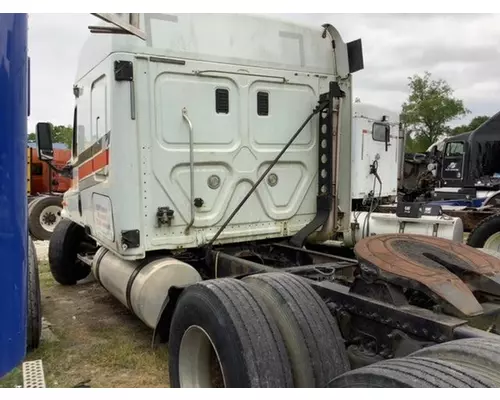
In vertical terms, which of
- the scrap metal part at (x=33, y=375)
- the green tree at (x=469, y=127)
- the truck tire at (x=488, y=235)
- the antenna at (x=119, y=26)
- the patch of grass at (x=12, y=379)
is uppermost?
the green tree at (x=469, y=127)

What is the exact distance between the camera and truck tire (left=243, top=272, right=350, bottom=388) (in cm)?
249

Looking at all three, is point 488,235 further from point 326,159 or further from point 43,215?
point 43,215

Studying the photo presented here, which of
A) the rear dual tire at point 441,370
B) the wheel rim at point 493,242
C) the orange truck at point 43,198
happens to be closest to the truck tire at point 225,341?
the rear dual tire at point 441,370

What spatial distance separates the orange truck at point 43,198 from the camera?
39.3 ft

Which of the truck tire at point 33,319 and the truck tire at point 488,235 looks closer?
the truck tire at point 33,319

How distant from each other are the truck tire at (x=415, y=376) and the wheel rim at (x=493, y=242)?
6.36 metres

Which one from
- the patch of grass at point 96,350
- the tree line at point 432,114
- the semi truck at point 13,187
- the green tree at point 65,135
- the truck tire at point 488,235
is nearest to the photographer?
the semi truck at point 13,187

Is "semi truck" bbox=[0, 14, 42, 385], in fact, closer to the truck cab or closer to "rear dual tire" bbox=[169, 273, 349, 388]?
"rear dual tire" bbox=[169, 273, 349, 388]

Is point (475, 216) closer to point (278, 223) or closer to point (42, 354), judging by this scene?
point (278, 223)

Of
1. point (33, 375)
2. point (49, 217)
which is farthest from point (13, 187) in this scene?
point (49, 217)

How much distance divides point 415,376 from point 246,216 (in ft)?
10.6

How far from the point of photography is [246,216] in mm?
4891

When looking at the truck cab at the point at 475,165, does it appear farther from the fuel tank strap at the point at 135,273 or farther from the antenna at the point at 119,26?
the antenna at the point at 119,26

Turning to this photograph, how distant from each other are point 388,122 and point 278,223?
6878 millimetres
